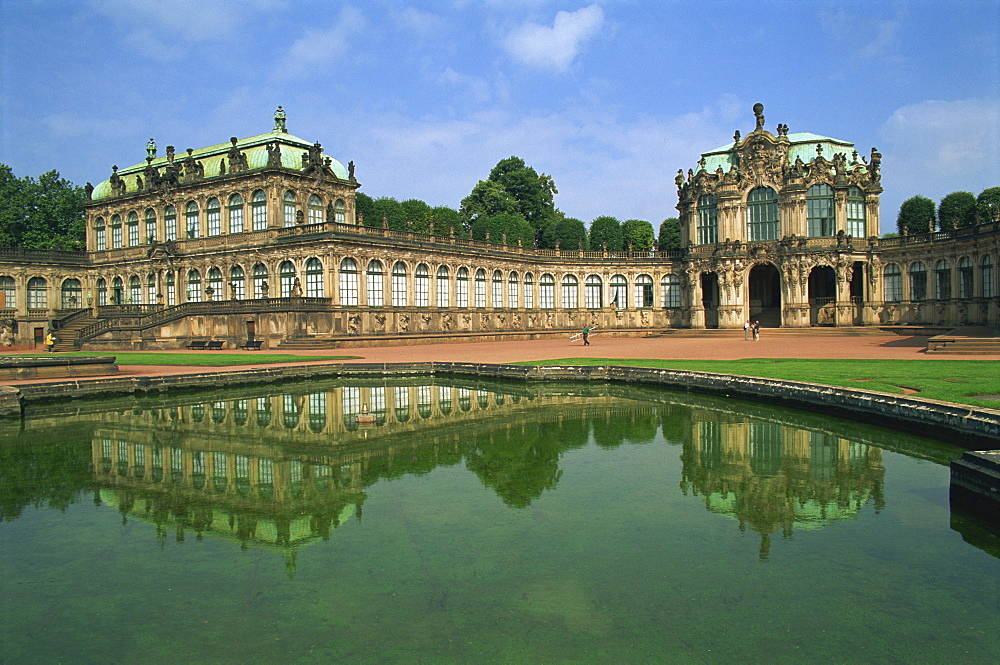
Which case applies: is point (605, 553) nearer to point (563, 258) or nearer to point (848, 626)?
point (848, 626)

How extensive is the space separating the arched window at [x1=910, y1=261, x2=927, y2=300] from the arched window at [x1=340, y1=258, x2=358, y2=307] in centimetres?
4484

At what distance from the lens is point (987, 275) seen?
50.2m

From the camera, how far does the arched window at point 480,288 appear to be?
59.2m

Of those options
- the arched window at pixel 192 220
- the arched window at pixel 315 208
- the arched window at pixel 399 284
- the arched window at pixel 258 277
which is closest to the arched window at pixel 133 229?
the arched window at pixel 192 220

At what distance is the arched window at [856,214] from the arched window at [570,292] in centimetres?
2450

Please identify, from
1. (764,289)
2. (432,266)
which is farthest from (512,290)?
(764,289)

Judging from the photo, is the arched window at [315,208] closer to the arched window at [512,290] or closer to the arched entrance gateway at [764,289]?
the arched window at [512,290]

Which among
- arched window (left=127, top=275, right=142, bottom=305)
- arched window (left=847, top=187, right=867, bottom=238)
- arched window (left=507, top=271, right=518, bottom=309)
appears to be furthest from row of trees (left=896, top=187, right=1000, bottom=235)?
arched window (left=127, top=275, right=142, bottom=305)

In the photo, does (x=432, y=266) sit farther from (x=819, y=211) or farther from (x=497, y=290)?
(x=819, y=211)

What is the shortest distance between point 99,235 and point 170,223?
11.2 m

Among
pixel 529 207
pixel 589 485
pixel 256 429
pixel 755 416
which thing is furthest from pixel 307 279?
pixel 529 207

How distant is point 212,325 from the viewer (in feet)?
159

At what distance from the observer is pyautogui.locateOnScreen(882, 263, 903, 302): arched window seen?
58188 millimetres

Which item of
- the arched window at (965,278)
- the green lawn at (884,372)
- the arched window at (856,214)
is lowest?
the green lawn at (884,372)
